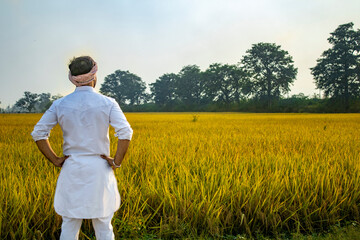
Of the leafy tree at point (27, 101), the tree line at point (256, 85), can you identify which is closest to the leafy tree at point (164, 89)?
the tree line at point (256, 85)

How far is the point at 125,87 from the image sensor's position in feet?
228

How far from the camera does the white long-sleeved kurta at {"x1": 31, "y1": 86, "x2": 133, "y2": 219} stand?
1425 millimetres

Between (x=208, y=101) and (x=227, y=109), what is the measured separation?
8.62m

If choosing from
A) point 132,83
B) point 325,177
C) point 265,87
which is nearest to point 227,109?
point 265,87

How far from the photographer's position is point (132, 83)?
70125 millimetres

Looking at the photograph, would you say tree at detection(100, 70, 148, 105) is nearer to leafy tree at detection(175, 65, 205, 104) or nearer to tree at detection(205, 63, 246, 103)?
leafy tree at detection(175, 65, 205, 104)

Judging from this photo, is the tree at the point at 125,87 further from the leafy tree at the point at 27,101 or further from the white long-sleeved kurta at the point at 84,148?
the white long-sleeved kurta at the point at 84,148

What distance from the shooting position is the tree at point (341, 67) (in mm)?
35875

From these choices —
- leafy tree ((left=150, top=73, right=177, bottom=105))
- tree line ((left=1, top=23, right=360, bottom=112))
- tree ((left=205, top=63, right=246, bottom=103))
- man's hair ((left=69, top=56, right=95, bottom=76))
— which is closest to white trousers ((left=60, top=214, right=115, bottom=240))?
man's hair ((left=69, top=56, right=95, bottom=76))

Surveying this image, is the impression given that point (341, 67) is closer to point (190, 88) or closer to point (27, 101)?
point (190, 88)

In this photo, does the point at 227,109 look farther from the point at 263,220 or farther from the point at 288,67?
the point at 263,220

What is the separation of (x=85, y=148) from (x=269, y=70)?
4787 centimetres

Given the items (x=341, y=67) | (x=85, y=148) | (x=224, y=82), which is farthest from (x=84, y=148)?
(x=224, y=82)

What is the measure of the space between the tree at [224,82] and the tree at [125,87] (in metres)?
22.0
